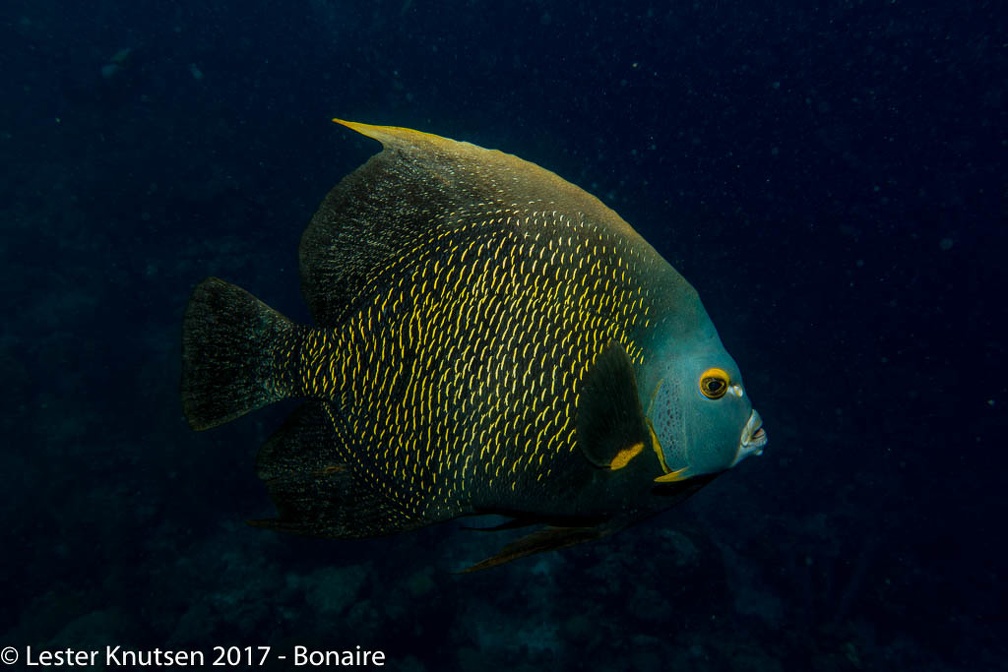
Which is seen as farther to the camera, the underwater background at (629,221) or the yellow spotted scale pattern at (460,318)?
the underwater background at (629,221)

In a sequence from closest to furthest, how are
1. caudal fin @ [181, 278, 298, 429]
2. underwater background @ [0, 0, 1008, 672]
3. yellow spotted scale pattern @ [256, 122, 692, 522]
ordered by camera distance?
yellow spotted scale pattern @ [256, 122, 692, 522] → caudal fin @ [181, 278, 298, 429] → underwater background @ [0, 0, 1008, 672]

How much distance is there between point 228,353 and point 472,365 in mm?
768

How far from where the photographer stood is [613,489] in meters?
1.35

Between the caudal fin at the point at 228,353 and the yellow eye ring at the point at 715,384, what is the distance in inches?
46.7

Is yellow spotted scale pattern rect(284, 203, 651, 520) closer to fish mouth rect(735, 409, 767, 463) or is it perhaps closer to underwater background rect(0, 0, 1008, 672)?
fish mouth rect(735, 409, 767, 463)

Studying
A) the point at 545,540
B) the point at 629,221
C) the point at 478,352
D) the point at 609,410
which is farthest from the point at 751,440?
the point at 629,221

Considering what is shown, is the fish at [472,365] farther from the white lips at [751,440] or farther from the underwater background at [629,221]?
the underwater background at [629,221]

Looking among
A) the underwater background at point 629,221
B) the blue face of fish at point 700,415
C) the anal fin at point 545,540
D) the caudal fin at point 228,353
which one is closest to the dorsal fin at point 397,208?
the caudal fin at point 228,353

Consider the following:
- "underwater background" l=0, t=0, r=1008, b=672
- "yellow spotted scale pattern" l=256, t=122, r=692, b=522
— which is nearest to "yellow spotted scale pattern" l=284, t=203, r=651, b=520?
"yellow spotted scale pattern" l=256, t=122, r=692, b=522

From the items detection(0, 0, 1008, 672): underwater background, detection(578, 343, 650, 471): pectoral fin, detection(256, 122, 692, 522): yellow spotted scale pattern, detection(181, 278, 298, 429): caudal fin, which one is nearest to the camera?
detection(578, 343, 650, 471): pectoral fin

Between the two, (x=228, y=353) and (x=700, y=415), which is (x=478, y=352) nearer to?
(x=700, y=415)

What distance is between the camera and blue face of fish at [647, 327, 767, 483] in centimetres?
131

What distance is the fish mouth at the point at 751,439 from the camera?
4.45 feet

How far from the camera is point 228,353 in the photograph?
5.14ft
